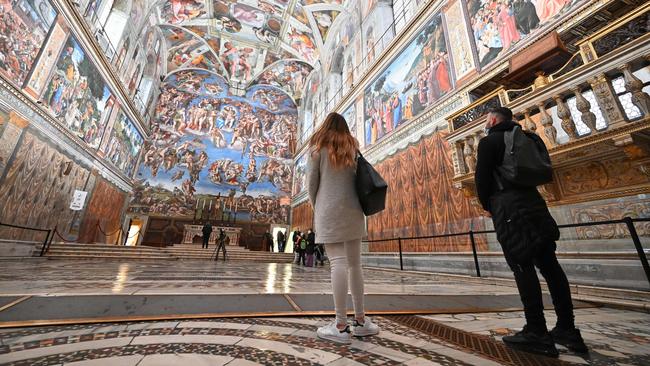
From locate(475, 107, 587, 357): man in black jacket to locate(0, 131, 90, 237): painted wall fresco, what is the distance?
36.3 ft

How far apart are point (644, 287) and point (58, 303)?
552 cm

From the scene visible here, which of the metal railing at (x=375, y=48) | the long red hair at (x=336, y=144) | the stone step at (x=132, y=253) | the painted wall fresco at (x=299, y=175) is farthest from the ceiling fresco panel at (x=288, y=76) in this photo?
the long red hair at (x=336, y=144)

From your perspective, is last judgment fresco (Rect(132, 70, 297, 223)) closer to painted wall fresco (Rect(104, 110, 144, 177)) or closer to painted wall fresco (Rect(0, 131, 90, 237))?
painted wall fresco (Rect(104, 110, 144, 177))

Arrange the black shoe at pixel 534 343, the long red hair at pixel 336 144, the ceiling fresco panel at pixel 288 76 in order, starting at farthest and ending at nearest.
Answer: the ceiling fresco panel at pixel 288 76 → the long red hair at pixel 336 144 → the black shoe at pixel 534 343

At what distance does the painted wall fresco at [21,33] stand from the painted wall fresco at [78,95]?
3.38ft

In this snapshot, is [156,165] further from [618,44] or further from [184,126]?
[618,44]

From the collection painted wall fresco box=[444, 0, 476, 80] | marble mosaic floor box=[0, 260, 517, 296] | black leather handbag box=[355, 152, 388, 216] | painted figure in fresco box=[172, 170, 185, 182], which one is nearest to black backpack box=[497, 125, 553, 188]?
black leather handbag box=[355, 152, 388, 216]

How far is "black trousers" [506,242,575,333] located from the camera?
52.4 inches

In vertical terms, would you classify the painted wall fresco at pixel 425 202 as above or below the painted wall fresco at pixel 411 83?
below

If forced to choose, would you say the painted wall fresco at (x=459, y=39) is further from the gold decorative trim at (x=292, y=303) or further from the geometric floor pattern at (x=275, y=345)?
the gold decorative trim at (x=292, y=303)

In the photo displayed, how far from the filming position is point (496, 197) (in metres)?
1.54

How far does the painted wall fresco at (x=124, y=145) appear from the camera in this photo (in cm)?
1323

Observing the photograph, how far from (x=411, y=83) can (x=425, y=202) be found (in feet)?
13.8

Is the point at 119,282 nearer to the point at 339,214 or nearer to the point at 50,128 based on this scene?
the point at 339,214
